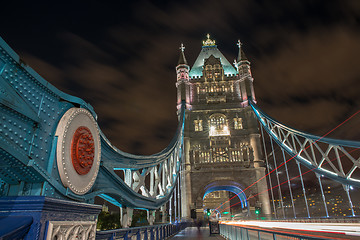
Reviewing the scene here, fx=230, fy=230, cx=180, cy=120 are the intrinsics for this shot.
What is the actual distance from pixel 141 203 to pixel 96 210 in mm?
5424

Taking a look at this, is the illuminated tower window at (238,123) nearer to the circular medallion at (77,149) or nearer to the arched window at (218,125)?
the arched window at (218,125)

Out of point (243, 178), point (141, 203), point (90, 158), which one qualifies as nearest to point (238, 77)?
point (243, 178)

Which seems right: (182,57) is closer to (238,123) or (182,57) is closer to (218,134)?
(238,123)

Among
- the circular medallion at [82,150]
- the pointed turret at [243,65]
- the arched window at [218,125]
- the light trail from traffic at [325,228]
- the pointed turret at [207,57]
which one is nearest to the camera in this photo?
the circular medallion at [82,150]

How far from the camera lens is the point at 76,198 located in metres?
3.50

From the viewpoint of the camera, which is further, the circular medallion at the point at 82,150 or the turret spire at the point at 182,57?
Result: the turret spire at the point at 182,57

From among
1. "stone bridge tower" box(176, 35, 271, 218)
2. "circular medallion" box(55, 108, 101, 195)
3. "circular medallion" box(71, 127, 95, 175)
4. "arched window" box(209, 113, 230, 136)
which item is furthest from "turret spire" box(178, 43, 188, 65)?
"circular medallion" box(71, 127, 95, 175)

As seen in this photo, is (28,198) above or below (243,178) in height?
below

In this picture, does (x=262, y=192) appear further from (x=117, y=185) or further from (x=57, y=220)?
(x=57, y=220)

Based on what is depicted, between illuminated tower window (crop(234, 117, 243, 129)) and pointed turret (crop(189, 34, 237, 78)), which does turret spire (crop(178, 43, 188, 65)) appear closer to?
pointed turret (crop(189, 34, 237, 78))

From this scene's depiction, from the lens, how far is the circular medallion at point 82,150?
11.2ft

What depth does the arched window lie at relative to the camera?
34094 mm

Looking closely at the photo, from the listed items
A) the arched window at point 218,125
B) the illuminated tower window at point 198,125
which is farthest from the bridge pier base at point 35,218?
the illuminated tower window at point 198,125

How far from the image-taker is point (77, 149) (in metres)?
3.43
